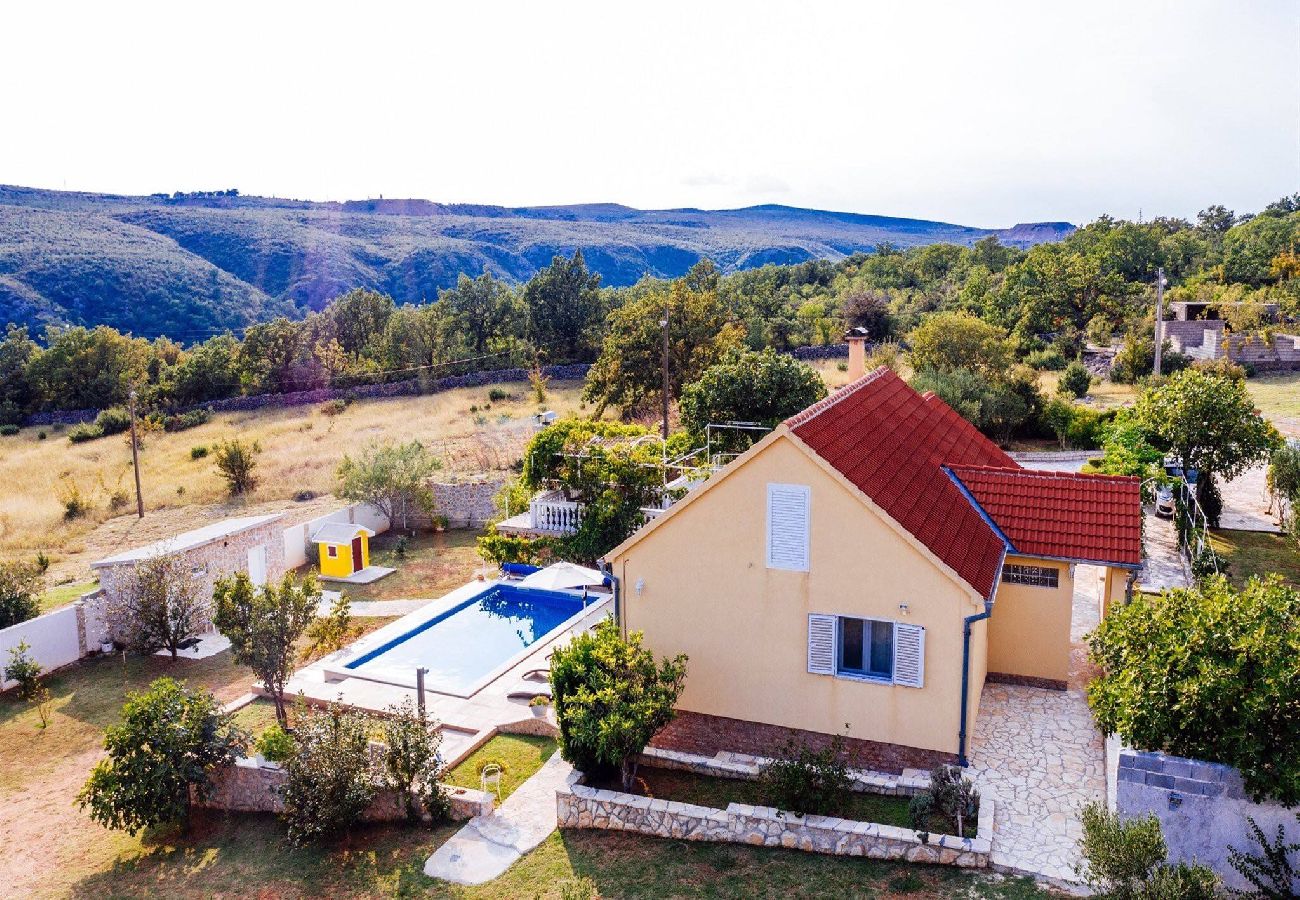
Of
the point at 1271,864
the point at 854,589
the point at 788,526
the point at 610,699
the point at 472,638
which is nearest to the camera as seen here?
the point at 1271,864

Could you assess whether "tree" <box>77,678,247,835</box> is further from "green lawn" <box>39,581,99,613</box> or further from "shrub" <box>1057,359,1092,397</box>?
"shrub" <box>1057,359,1092,397</box>

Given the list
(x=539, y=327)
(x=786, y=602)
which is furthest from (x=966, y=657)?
(x=539, y=327)

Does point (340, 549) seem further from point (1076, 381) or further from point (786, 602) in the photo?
point (1076, 381)

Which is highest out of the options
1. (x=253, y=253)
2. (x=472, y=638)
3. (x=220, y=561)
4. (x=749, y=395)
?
(x=253, y=253)

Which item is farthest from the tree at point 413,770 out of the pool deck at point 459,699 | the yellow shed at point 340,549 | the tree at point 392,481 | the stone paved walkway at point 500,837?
the tree at point 392,481

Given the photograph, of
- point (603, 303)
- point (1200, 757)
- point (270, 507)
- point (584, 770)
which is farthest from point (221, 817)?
point (603, 303)

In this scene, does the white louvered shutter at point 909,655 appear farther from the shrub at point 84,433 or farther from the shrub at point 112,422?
the shrub at point 112,422
